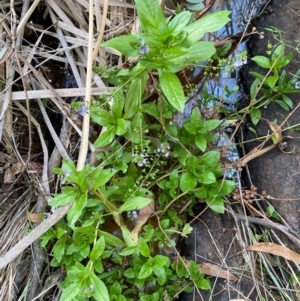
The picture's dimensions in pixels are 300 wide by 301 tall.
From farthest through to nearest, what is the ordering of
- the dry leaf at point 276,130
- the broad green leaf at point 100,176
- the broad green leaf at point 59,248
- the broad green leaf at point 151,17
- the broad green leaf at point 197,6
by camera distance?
the broad green leaf at point 197,6
the dry leaf at point 276,130
the broad green leaf at point 59,248
the broad green leaf at point 100,176
the broad green leaf at point 151,17

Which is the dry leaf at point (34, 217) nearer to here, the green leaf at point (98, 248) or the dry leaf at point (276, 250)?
the green leaf at point (98, 248)

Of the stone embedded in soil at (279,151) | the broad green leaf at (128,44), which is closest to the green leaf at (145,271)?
the stone embedded in soil at (279,151)

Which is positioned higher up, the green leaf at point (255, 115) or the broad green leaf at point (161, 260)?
the green leaf at point (255, 115)

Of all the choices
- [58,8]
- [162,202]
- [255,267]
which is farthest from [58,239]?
[58,8]

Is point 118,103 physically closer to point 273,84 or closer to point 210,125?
point 210,125

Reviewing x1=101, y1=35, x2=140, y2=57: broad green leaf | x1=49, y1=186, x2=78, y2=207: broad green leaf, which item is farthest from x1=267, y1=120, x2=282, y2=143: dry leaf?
x1=49, y1=186, x2=78, y2=207: broad green leaf

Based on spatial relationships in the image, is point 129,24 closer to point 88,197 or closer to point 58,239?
point 88,197

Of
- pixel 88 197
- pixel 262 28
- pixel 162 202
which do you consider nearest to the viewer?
pixel 88 197

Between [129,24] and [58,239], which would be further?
[129,24]
